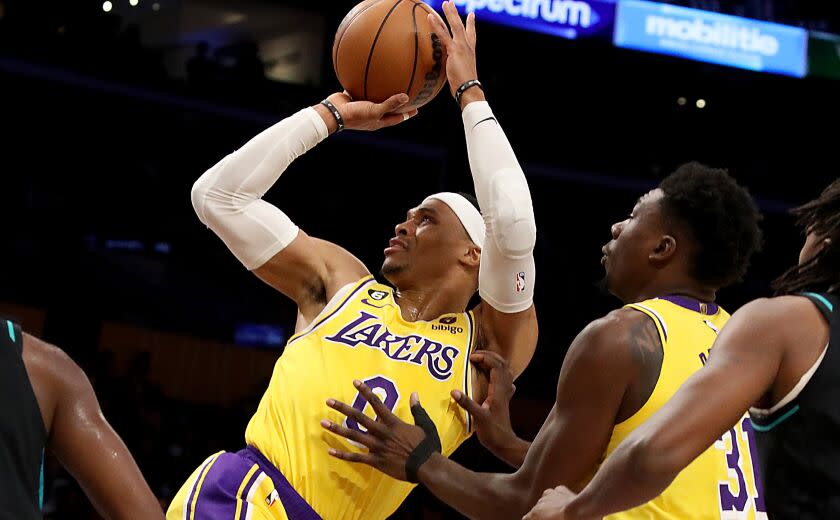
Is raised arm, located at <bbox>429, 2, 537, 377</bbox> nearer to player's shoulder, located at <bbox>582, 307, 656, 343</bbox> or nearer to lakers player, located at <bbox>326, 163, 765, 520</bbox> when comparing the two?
lakers player, located at <bbox>326, 163, 765, 520</bbox>

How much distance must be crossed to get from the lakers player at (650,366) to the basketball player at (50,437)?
2.89 ft

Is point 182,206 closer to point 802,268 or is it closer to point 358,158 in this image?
point 358,158

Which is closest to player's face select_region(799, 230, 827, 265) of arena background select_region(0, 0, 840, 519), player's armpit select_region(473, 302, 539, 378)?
player's armpit select_region(473, 302, 539, 378)

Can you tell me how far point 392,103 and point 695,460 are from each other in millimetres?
1789

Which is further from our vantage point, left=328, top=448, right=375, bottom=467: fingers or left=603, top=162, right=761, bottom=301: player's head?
left=328, top=448, right=375, bottom=467: fingers

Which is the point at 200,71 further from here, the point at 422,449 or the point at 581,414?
the point at 581,414

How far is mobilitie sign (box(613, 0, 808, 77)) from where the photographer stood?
10852mm

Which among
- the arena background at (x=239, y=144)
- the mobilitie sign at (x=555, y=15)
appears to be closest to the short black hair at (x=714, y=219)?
the arena background at (x=239, y=144)

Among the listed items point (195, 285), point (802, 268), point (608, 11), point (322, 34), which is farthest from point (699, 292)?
point (322, 34)

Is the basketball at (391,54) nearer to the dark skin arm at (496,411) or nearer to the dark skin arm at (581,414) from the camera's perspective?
the dark skin arm at (496,411)

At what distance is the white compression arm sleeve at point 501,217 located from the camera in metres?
3.09

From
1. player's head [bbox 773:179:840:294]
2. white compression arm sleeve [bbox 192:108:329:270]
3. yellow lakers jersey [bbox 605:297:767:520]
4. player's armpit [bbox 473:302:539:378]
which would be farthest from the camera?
white compression arm sleeve [bbox 192:108:329:270]

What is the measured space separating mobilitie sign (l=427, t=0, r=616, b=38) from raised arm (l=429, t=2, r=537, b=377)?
720 centimetres

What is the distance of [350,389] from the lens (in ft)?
10.2
